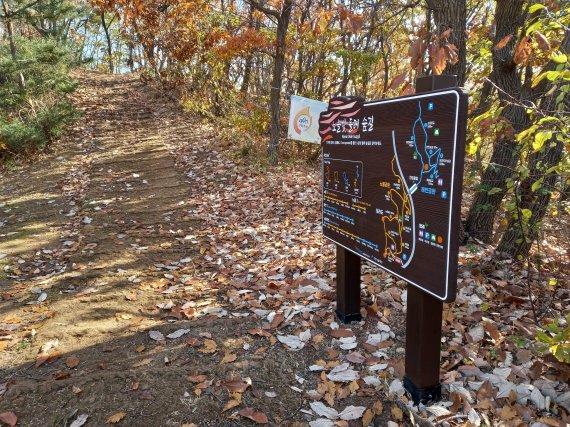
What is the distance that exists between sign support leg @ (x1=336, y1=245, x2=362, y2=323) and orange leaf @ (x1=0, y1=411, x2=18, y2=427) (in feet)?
8.26

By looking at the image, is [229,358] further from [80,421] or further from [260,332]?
[80,421]

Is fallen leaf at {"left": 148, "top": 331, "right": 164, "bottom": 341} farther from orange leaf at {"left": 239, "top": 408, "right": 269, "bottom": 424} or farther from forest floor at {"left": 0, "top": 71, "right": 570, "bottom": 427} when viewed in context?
orange leaf at {"left": 239, "top": 408, "right": 269, "bottom": 424}

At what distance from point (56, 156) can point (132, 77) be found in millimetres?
13590

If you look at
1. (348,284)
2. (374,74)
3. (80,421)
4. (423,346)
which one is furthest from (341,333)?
(374,74)

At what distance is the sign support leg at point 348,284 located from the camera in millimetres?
3535

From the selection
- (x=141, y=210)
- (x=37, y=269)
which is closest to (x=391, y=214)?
(x=37, y=269)

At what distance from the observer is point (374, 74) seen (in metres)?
11.8

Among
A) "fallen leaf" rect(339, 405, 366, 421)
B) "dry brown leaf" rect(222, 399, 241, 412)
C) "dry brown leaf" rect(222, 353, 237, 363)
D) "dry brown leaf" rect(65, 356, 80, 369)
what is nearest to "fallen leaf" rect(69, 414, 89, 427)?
"dry brown leaf" rect(65, 356, 80, 369)

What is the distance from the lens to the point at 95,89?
60.6 ft

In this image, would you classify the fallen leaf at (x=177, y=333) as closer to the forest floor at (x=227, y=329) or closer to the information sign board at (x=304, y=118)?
the forest floor at (x=227, y=329)

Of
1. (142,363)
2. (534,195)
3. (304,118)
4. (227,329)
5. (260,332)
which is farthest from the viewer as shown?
(304,118)

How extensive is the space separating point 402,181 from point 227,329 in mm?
2101

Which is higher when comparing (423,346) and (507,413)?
(423,346)

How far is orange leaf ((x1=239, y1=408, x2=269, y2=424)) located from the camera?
8.61 feet
